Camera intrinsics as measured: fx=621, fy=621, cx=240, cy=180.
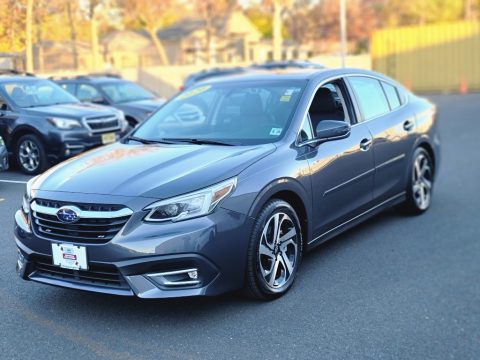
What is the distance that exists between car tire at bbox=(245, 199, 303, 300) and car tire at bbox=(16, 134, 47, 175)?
17.4ft

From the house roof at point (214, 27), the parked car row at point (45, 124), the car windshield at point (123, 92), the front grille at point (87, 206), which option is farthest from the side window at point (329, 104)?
the house roof at point (214, 27)

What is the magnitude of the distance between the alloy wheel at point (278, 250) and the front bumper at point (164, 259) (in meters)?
0.28

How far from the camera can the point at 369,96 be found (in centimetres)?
619

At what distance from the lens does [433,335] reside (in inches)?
156

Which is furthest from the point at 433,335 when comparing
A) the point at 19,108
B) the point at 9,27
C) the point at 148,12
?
the point at 148,12

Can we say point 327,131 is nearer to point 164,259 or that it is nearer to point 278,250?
point 278,250

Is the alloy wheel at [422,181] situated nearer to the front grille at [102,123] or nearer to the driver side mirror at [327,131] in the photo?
the driver side mirror at [327,131]

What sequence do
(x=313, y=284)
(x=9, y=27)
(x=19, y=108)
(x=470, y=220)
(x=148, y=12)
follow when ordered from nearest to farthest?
(x=313, y=284), (x=470, y=220), (x=19, y=108), (x=9, y=27), (x=148, y=12)

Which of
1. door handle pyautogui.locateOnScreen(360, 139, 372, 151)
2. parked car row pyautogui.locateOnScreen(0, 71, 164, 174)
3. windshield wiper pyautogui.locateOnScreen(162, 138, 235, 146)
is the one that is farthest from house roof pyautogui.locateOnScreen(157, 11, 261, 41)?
windshield wiper pyautogui.locateOnScreen(162, 138, 235, 146)

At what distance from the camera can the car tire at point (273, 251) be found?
13.7ft

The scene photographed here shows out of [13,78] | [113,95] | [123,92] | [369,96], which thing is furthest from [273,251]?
[123,92]

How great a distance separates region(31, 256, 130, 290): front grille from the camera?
3.82 m

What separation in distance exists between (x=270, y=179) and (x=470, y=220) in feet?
11.8

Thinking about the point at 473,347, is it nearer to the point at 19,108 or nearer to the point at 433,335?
the point at 433,335
